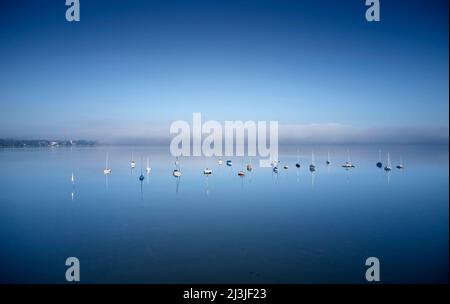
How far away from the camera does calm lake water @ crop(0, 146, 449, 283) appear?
46.0 ft

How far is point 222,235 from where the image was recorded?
19.0 meters

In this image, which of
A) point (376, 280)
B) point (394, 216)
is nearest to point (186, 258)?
point (376, 280)

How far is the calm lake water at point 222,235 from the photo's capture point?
14.0 m

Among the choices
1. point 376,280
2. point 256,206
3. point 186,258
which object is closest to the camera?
point 376,280

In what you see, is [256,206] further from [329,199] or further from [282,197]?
[329,199]

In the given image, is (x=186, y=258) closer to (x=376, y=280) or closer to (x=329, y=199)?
(x=376, y=280)

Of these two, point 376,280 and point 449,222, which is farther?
point 449,222

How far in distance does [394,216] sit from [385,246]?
7.89 metres

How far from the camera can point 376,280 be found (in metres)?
12.7
